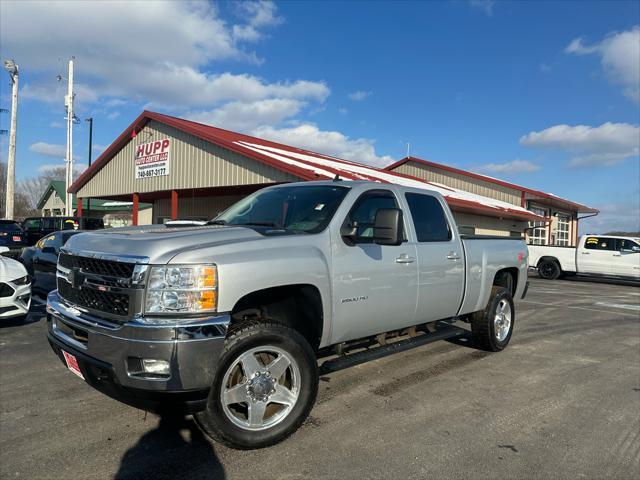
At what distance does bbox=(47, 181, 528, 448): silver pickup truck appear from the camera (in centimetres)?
295

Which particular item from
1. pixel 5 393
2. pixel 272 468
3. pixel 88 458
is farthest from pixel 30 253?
pixel 272 468

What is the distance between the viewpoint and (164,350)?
2.87 meters

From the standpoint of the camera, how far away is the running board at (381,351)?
4.02 m

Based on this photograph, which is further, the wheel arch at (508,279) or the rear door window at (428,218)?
the wheel arch at (508,279)

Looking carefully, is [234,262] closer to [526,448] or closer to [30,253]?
[526,448]

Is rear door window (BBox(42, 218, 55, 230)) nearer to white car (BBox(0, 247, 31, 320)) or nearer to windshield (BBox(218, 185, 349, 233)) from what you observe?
white car (BBox(0, 247, 31, 320))

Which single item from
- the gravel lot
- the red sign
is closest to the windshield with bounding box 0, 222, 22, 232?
the red sign

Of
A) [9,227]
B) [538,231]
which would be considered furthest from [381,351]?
[538,231]

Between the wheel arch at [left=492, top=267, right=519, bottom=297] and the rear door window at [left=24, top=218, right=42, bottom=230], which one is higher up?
the rear door window at [left=24, top=218, right=42, bottom=230]

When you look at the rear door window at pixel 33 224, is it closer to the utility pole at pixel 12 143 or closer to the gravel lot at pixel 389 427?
the utility pole at pixel 12 143

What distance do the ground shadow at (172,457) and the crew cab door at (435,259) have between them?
7.85ft

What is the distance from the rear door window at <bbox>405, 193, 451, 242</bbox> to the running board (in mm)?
1058

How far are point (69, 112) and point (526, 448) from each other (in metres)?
37.6

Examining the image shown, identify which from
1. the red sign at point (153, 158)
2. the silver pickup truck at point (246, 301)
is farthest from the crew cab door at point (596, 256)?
the silver pickup truck at point (246, 301)
